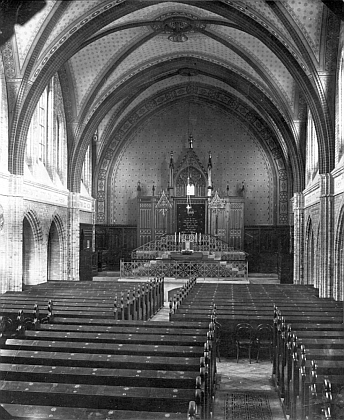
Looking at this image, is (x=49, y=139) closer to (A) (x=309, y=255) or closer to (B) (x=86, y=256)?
(B) (x=86, y=256)

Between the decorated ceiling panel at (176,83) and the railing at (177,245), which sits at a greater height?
the decorated ceiling panel at (176,83)

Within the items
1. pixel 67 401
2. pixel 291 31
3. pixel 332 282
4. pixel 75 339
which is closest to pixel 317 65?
pixel 291 31

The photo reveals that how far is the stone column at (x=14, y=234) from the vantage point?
18.5 metres

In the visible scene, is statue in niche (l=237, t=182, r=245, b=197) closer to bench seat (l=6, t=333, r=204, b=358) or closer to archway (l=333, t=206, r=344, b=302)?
archway (l=333, t=206, r=344, b=302)

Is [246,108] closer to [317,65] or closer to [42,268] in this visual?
[317,65]

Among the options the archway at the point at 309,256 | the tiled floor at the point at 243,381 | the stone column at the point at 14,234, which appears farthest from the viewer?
the archway at the point at 309,256

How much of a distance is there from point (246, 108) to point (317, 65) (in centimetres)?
1378

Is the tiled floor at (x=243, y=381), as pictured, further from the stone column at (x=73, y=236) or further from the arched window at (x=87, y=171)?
the arched window at (x=87, y=171)

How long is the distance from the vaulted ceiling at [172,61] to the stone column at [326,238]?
37.8 inches

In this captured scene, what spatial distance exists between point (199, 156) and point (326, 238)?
1595 centimetres

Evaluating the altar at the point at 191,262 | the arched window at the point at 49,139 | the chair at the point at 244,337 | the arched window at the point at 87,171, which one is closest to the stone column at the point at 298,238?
the altar at the point at 191,262

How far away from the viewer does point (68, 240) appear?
2545 centimetres

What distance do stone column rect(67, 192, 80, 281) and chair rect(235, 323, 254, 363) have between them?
14126 mm

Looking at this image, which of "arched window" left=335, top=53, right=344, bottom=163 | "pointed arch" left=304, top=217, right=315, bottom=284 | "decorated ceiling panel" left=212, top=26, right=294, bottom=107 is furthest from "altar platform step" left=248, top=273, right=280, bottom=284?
"arched window" left=335, top=53, right=344, bottom=163
